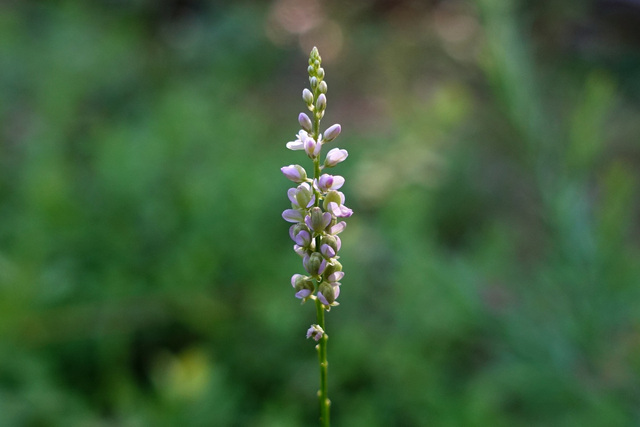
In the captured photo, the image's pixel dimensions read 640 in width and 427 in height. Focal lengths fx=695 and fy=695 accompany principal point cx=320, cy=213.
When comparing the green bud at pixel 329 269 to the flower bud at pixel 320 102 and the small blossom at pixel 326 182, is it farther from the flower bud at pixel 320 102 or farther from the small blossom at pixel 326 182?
the flower bud at pixel 320 102

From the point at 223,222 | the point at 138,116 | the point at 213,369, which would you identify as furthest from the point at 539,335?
the point at 138,116

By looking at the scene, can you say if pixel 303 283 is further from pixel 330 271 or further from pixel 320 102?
pixel 320 102

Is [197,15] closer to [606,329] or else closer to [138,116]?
[138,116]

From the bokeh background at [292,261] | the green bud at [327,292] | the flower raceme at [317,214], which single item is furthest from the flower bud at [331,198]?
the bokeh background at [292,261]

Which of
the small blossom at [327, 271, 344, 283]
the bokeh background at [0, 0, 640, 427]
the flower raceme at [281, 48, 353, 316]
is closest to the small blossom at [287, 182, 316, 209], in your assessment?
the flower raceme at [281, 48, 353, 316]

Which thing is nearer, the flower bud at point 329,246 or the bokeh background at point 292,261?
the flower bud at point 329,246

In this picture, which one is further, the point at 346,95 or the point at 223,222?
the point at 346,95
